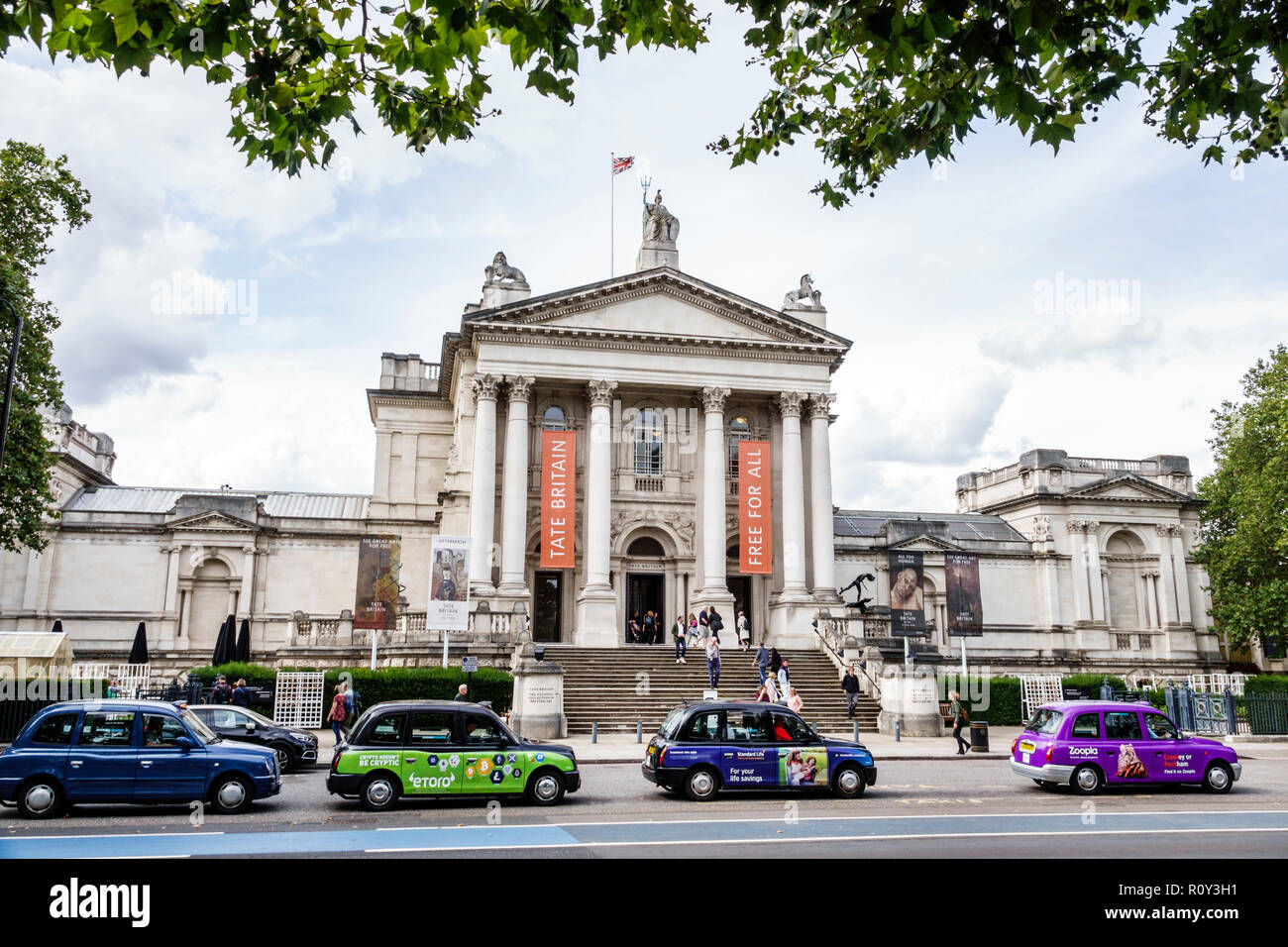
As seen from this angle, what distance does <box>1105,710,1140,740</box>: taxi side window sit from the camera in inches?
688

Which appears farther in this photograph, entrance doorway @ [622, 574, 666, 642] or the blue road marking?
entrance doorway @ [622, 574, 666, 642]

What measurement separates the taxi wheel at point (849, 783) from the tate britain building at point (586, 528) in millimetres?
18465

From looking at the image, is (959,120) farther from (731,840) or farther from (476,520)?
(476,520)

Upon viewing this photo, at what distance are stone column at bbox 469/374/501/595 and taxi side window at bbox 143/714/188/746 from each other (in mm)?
22533

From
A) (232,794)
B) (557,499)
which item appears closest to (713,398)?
(557,499)

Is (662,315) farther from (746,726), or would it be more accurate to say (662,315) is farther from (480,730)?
(480,730)

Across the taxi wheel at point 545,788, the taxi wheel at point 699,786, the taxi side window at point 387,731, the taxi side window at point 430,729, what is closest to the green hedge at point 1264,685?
the taxi wheel at point 699,786

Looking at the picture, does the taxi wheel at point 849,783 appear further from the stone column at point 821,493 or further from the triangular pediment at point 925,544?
the triangular pediment at point 925,544

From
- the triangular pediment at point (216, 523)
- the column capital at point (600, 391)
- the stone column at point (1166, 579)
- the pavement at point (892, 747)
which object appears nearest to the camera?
the pavement at point (892, 747)

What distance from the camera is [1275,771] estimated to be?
70.0 feet

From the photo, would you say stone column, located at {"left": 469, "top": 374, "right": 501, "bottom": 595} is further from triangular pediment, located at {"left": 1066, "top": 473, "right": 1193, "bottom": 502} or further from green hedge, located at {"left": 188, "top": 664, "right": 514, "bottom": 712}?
triangular pediment, located at {"left": 1066, "top": 473, "right": 1193, "bottom": 502}

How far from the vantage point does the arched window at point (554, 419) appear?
41875mm

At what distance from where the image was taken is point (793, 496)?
40.4 metres

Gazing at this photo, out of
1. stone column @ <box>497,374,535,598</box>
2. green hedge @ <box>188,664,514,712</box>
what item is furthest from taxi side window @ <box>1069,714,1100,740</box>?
stone column @ <box>497,374,535,598</box>
